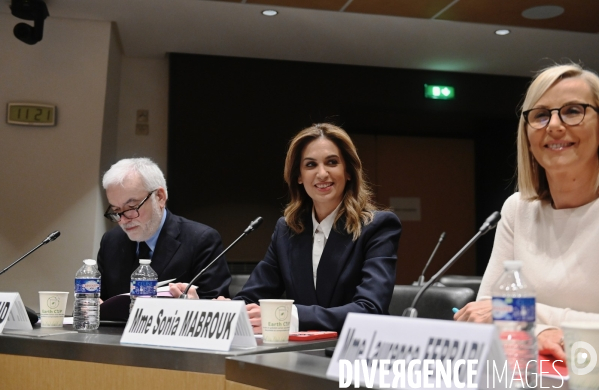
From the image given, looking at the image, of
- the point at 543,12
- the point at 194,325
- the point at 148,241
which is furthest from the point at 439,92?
the point at 194,325

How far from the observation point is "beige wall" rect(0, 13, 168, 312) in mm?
4406

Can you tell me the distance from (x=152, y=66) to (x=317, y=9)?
66.0 inches

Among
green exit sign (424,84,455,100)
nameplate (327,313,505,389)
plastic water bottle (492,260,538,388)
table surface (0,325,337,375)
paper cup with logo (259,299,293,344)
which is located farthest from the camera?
green exit sign (424,84,455,100)

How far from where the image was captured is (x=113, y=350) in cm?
151

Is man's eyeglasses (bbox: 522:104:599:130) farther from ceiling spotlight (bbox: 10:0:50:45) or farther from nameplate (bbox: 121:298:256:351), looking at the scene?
ceiling spotlight (bbox: 10:0:50:45)

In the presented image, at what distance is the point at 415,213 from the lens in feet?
19.4

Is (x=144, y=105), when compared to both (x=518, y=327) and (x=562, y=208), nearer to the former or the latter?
(x=562, y=208)

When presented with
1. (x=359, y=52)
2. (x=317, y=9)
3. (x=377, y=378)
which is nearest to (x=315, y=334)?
(x=377, y=378)

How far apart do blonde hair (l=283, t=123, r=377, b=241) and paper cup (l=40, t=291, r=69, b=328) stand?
0.82m

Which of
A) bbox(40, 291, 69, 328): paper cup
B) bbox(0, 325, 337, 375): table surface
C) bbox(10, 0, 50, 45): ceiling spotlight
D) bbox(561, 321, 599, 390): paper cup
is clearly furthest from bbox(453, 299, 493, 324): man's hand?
bbox(10, 0, 50, 45): ceiling spotlight

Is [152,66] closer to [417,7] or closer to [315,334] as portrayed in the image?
[417,7]

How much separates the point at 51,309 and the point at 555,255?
55.9 inches

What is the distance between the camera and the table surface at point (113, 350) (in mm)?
1377

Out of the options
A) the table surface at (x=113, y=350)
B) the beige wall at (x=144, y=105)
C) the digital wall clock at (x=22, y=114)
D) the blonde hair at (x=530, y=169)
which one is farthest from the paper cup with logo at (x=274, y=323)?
the beige wall at (x=144, y=105)
